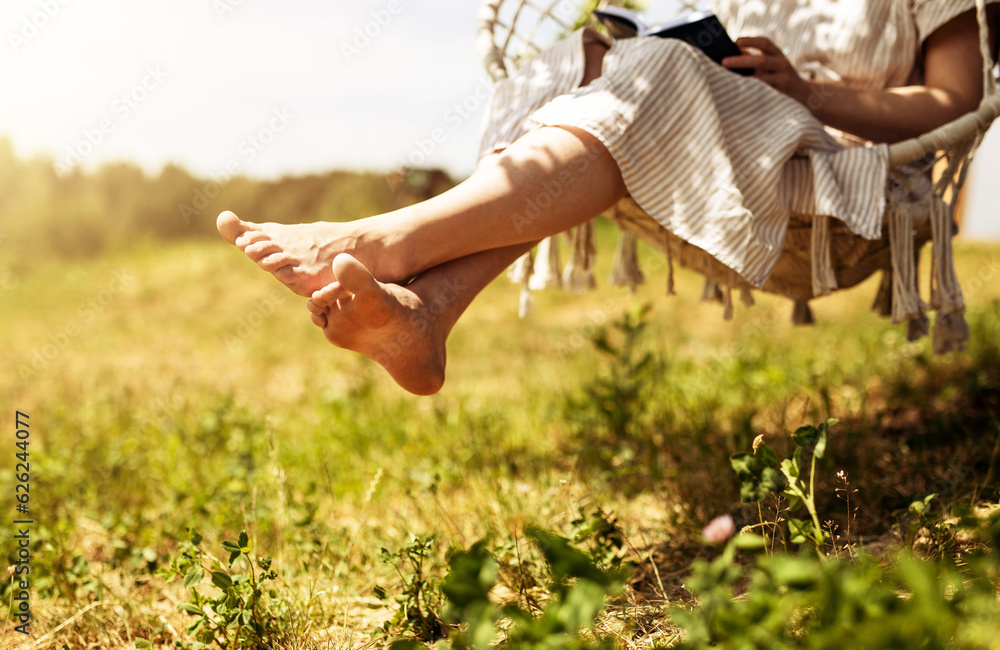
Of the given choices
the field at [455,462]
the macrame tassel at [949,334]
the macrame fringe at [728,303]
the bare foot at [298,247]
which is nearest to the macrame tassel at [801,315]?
the field at [455,462]

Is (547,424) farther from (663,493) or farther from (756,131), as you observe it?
(756,131)

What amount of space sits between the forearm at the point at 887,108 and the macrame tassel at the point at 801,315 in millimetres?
740

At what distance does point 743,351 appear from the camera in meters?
3.07

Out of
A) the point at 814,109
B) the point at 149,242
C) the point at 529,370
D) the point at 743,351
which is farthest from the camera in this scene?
the point at 149,242

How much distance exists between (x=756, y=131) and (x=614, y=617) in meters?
1.03

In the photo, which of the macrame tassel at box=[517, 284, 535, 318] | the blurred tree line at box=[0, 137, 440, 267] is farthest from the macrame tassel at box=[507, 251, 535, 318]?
the blurred tree line at box=[0, 137, 440, 267]

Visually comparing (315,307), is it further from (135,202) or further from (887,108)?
(135,202)

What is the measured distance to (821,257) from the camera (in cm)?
155

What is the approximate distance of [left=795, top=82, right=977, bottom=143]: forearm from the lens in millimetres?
1640

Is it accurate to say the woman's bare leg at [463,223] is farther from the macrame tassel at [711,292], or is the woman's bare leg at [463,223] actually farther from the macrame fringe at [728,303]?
the macrame tassel at [711,292]

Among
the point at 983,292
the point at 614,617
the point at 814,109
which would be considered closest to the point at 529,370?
the point at 814,109

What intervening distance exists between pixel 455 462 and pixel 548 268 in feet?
2.28

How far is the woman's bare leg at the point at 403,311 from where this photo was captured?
1146mm

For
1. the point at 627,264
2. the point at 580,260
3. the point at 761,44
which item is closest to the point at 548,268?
the point at 580,260
